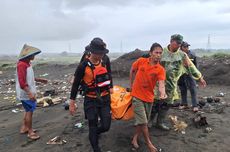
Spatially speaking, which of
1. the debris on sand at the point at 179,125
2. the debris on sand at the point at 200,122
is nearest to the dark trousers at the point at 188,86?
the debris on sand at the point at 200,122

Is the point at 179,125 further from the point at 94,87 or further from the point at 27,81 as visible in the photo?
the point at 27,81

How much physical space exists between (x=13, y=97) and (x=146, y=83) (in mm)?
9007

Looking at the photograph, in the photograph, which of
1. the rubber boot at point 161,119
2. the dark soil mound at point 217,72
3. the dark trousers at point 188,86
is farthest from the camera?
the dark soil mound at point 217,72

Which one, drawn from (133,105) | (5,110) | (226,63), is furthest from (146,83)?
(226,63)

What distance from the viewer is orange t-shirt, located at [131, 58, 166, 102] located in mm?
5840

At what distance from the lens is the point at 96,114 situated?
18.7ft

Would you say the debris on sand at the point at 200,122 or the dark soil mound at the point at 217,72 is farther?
the dark soil mound at the point at 217,72

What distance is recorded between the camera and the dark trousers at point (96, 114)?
18.5ft

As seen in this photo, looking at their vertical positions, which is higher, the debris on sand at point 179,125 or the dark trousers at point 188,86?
the dark trousers at point 188,86

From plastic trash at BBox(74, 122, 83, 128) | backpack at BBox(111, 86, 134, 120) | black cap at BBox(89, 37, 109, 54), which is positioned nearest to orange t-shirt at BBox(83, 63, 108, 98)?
black cap at BBox(89, 37, 109, 54)

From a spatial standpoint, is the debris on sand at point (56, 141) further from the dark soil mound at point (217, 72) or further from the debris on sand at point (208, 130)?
the dark soil mound at point (217, 72)

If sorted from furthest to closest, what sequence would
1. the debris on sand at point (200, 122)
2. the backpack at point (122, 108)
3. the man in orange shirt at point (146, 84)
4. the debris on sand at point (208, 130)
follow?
the debris on sand at point (200, 122)
the debris on sand at point (208, 130)
the backpack at point (122, 108)
the man in orange shirt at point (146, 84)

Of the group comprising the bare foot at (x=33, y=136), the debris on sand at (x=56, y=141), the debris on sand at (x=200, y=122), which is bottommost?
the debris on sand at (x=56, y=141)

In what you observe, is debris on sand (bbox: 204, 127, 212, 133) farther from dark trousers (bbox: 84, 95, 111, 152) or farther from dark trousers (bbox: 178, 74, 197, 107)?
dark trousers (bbox: 84, 95, 111, 152)
